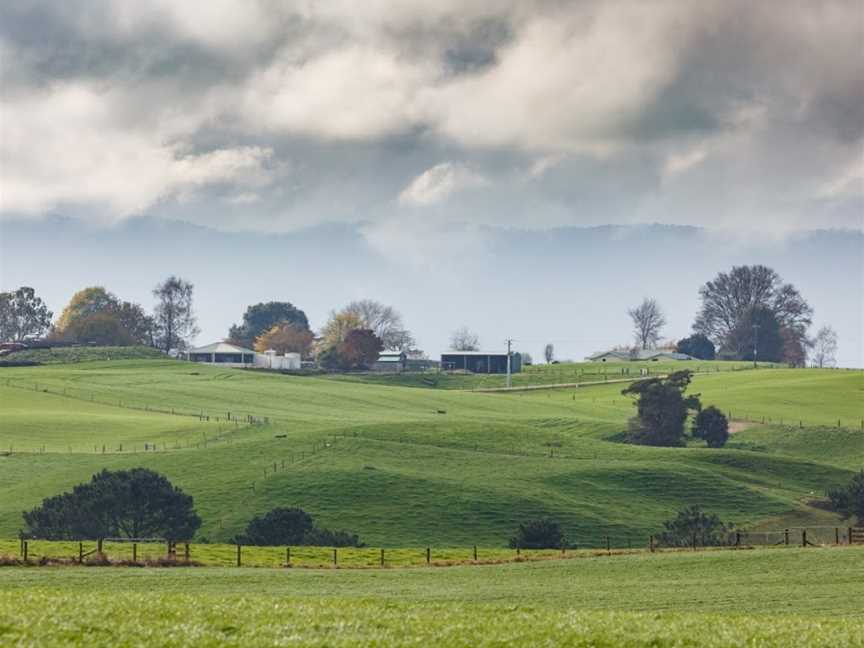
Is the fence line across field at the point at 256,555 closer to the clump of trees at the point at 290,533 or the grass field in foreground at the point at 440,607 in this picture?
the grass field in foreground at the point at 440,607

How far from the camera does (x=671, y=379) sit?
157875 millimetres

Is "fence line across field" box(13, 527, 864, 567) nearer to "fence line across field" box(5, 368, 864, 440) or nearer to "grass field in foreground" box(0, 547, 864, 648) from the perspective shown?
"grass field in foreground" box(0, 547, 864, 648)

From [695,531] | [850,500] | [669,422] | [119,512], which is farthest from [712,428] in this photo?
[119,512]

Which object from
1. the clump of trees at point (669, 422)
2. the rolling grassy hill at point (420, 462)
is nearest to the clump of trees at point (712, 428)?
the clump of trees at point (669, 422)

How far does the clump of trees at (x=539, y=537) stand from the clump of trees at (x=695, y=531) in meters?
7.75

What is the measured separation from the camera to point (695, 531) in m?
91.4

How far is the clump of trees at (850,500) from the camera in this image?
10400 centimetres

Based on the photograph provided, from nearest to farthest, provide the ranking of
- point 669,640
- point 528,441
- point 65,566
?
point 669,640
point 65,566
point 528,441

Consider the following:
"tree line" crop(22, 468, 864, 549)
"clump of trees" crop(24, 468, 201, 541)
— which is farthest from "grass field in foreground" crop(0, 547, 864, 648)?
"clump of trees" crop(24, 468, 201, 541)

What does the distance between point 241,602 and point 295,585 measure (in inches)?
771

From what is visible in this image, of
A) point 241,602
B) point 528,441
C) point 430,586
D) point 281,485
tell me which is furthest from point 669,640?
point 528,441

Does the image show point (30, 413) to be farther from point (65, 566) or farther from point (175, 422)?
point (65, 566)

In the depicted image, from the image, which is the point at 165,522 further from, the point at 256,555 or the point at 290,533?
the point at 256,555

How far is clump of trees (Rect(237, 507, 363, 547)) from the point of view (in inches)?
3482
